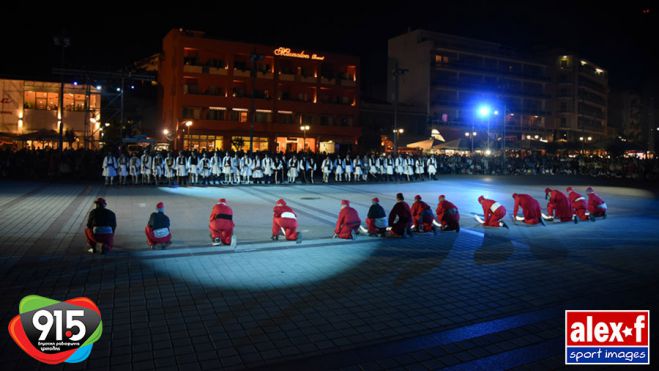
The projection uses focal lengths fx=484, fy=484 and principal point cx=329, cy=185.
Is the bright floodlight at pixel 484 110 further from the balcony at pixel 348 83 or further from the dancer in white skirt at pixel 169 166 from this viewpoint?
the dancer in white skirt at pixel 169 166

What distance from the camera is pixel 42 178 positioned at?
26953 mm

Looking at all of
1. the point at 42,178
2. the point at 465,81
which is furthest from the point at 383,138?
the point at 42,178

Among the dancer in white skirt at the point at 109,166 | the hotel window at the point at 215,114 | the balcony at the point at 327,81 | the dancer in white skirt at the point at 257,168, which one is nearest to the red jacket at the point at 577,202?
the dancer in white skirt at the point at 257,168

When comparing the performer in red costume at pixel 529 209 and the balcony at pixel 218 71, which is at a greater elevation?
the balcony at pixel 218 71

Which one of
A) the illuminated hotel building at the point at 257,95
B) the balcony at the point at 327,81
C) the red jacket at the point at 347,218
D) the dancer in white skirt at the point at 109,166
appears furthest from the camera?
the balcony at the point at 327,81

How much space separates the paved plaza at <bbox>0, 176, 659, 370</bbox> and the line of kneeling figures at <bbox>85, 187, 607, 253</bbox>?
11.8 inches

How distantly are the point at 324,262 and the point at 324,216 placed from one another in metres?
5.69

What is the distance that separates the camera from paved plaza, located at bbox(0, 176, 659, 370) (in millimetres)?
4645

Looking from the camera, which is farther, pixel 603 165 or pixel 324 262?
pixel 603 165

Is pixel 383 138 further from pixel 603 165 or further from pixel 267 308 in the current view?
pixel 267 308

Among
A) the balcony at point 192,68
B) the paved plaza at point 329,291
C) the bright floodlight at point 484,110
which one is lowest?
the paved plaza at point 329,291

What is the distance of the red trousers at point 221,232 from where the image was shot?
938 cm

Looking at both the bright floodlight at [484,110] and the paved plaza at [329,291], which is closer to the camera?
the paved plaza at [329,291]

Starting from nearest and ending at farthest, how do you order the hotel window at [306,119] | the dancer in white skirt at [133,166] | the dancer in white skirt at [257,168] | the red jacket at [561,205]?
the red jacket at [561,205] < the dancer in white skirt at [133,166] < the dancer in white skirt at [257,168] < the hotel window at [306,119]
